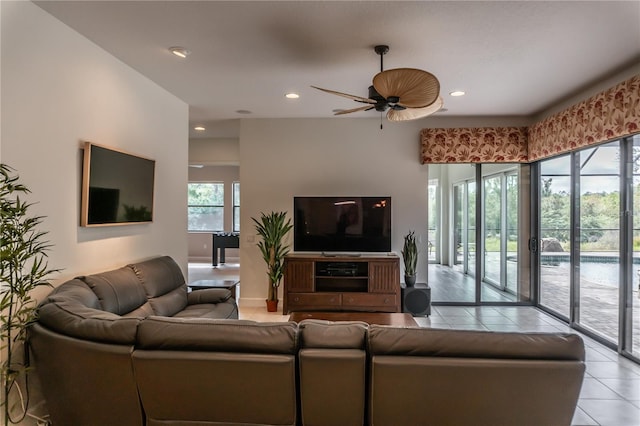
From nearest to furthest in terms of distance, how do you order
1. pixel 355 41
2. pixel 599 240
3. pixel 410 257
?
pixel 355 41
pixel 599 240
pixel 410 257

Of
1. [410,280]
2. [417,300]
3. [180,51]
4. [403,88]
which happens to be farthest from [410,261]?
[180,51]

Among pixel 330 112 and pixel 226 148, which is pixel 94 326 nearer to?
pixel 330 112

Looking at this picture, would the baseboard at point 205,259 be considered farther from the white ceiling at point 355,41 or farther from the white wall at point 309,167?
the white ceiling at point 355,41

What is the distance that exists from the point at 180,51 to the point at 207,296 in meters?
2.39

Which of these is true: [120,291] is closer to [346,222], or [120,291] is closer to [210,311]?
[210,311]

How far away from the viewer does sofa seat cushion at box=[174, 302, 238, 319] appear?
135 inches

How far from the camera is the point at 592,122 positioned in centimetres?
394

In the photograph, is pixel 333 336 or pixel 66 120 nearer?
pixel 333 336

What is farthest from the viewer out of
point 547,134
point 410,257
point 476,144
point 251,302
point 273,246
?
point 251,302

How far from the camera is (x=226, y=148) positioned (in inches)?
271

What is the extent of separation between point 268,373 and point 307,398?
228 millimetres

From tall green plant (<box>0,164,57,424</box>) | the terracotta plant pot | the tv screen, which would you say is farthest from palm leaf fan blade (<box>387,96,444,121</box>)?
the terracotta plant pot

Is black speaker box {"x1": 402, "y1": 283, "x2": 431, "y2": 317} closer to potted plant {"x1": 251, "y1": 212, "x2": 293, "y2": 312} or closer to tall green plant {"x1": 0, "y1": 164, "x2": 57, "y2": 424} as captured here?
potted plant {"x1": 251, "y1": 212, "x2": 293, "y2": 312}

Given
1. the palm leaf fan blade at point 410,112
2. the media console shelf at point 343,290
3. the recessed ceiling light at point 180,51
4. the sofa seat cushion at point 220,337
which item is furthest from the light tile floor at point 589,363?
the recessed ceiling light at point 180,51
